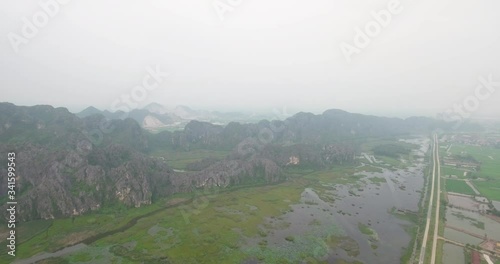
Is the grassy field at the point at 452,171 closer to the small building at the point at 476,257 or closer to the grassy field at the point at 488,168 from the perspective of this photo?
the grassy field at the point at 488,168

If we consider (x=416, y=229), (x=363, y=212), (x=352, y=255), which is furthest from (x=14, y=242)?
(x=416, y=229)

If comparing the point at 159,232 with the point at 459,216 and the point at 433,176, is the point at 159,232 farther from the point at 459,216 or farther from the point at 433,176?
the point at 433,176

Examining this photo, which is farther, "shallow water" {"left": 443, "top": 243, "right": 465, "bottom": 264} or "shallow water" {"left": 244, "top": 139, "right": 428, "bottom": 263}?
"shallow water" {"left": 244, "top": 139, "right": 428, "bottom": 263}

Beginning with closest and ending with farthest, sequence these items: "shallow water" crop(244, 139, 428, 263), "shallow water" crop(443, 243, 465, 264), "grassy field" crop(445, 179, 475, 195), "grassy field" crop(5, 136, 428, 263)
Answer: "grassy field" crop(5, 136, 428, 263), "shallow water" crop(443, 243, 465, 264), "shallow water" crop(244, 139, 428, 263), "grassy field" crop(445, 179, 475, 195)

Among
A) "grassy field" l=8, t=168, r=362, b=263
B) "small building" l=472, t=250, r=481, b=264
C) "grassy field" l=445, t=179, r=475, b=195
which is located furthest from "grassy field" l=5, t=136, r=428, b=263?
"grassy field" l=445, t=179, r=475, b=195

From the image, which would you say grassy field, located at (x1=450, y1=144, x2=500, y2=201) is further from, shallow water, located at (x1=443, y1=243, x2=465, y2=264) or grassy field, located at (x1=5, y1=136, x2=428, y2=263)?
grassy field, located at (x1=5, y1=136, x2=428, y2=263)

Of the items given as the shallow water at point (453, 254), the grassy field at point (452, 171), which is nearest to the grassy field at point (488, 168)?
the grassy field at point (452, 171)

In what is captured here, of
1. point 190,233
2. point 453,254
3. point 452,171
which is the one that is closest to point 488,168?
point 452,171

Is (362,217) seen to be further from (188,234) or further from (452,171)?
(452,171)
